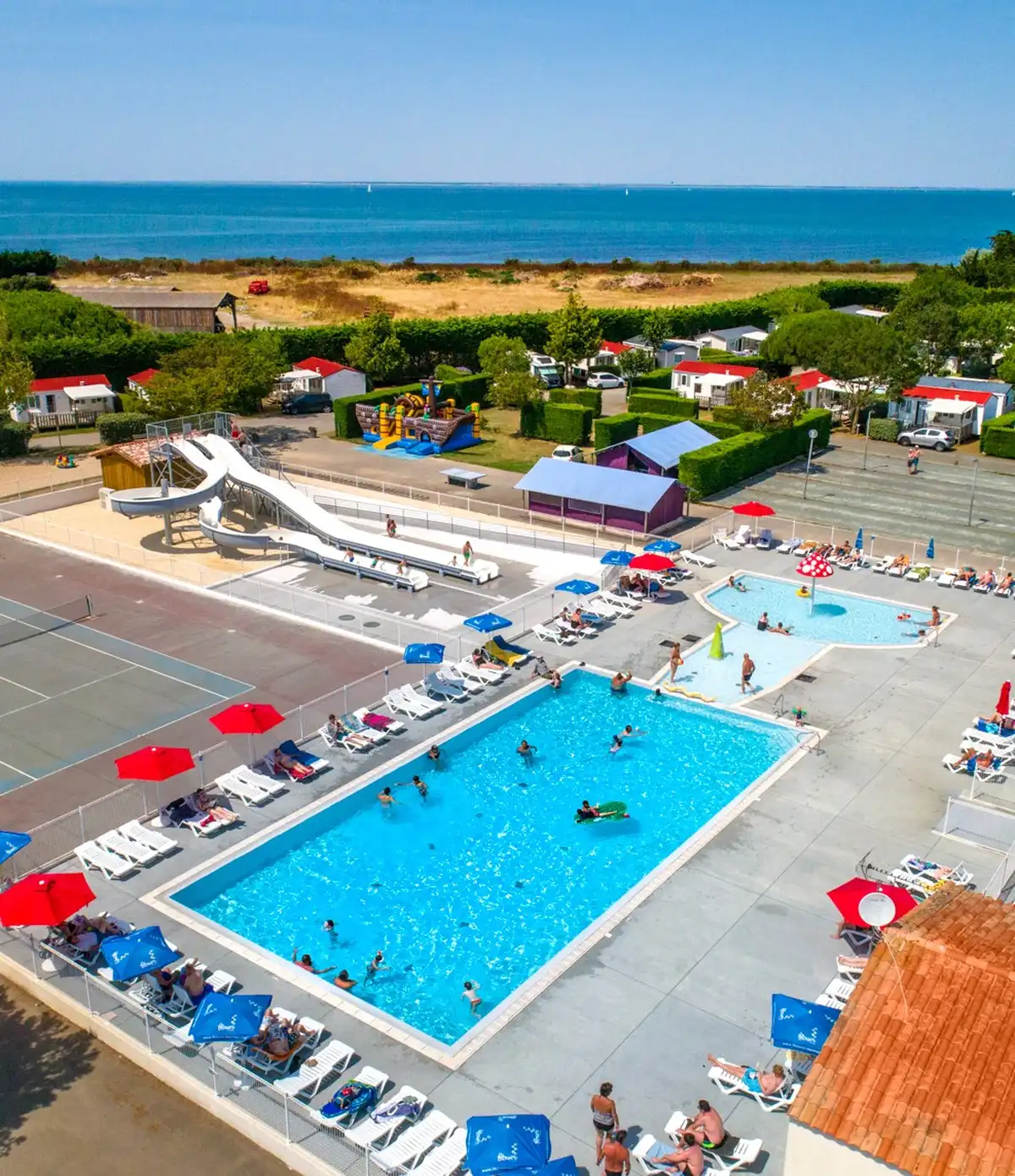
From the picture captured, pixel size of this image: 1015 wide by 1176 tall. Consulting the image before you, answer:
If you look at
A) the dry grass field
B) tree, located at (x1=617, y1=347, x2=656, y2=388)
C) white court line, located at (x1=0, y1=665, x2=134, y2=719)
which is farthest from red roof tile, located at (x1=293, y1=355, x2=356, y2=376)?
white court line, located at (x1=0, y1=665, x2=134, y2=719)

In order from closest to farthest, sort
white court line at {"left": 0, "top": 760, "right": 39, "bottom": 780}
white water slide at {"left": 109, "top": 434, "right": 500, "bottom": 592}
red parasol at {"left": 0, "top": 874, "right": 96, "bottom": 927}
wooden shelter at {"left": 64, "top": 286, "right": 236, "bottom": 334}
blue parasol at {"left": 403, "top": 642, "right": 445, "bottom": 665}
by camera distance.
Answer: red parasol at {"left": 0, "top": 874, "right": 96, "bottom": 927} → white court line at {"left": 0, "top": 760, "right": 39, "bottom": 780} → blue parasol at {"left": 403, "top": 642, "right": 445, "bottom": 665} → white water slide at {"left": 109, "top": 434, "right": 500, "bottom": 592} → wooden shelter at {"left": 64, "top": 286, "right": 236, "bottom": 334}

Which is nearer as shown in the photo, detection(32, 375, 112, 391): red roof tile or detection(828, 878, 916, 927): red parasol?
detection(828, 878, 916, 927): red parasol

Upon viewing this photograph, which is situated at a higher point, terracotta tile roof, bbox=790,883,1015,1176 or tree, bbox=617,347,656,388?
tree, bbox=617,347,656,388

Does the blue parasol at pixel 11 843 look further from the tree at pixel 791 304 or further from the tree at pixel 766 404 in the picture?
the tree at pixel 791 304

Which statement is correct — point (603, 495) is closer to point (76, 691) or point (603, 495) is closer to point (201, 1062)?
point (76, 691)

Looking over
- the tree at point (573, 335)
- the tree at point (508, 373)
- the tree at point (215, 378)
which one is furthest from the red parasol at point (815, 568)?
the tree at point (573, 335)

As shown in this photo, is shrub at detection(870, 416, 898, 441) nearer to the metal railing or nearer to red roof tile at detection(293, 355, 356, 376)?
red roof tile at detection(293, 355, 356, 376)

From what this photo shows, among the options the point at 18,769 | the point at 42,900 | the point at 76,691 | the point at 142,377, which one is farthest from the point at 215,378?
the point at 42,900
